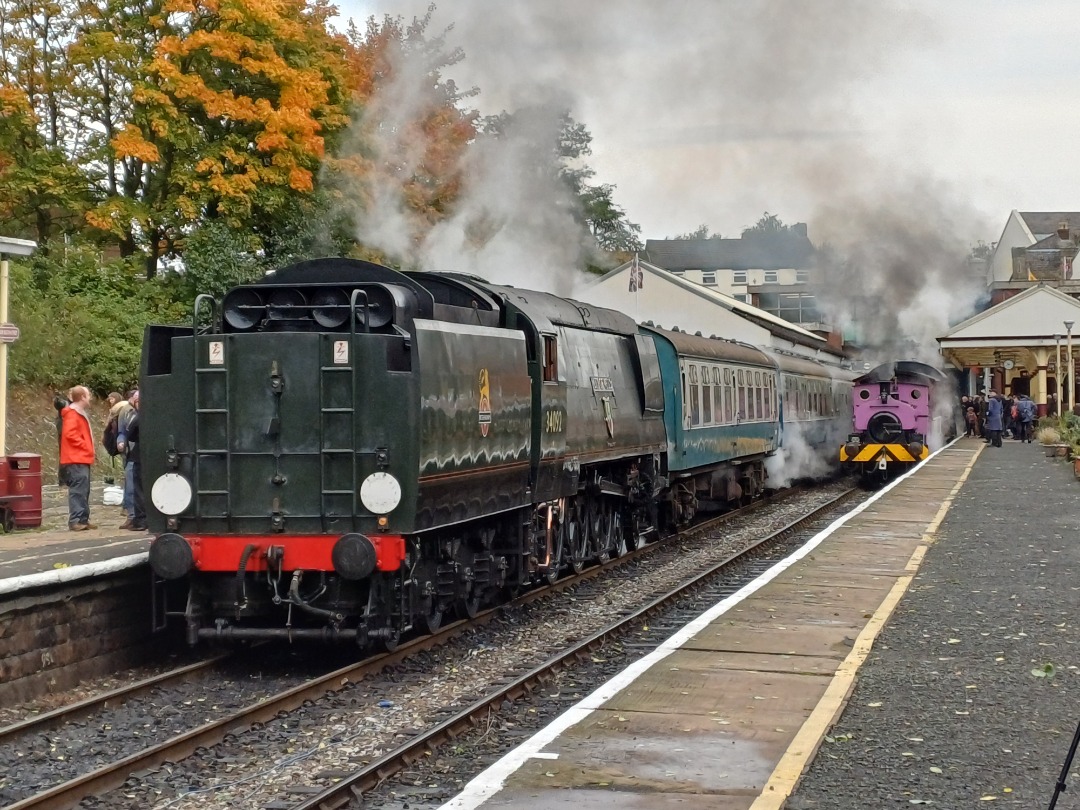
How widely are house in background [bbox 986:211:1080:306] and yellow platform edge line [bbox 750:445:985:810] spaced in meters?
53.2

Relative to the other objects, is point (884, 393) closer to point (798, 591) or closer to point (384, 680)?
point (798, 591)

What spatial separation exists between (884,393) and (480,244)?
36.9ft

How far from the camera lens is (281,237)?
28.7 meters

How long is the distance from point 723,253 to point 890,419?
270 feet

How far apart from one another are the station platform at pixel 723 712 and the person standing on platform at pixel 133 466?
6.73 meters

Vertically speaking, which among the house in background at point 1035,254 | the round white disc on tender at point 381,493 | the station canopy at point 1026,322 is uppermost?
the house in background at point 1035,254

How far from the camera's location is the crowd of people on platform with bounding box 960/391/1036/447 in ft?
125

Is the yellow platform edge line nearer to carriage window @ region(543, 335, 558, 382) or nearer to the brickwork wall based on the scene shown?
carriage window @ region(543, 335, 558, 382)

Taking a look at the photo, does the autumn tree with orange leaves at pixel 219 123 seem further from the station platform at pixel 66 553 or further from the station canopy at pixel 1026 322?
the station canopy at pixel 1026 322

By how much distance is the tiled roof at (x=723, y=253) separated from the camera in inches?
4080

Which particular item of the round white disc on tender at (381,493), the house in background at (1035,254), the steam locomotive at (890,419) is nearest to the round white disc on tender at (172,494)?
the round white disc on tender at (381,493)

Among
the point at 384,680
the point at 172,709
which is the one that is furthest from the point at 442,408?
the point at 172,709

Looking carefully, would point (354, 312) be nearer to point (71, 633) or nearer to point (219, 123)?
point (71, 633)

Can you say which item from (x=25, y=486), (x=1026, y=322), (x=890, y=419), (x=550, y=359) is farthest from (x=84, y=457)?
(x=1026, y=322)
